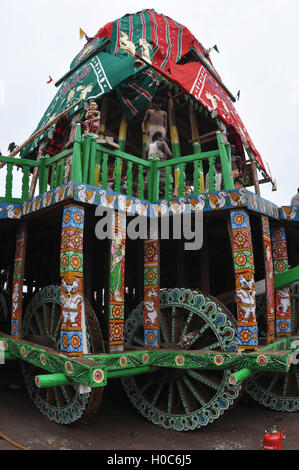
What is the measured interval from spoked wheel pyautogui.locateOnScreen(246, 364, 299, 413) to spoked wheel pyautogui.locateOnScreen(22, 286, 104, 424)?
108 inches

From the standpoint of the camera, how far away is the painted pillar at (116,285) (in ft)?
15.8

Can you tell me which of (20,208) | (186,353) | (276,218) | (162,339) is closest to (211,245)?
(276,218)

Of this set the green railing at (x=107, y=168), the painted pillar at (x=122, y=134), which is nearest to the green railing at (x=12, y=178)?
the green railing at (x=107, y=168)

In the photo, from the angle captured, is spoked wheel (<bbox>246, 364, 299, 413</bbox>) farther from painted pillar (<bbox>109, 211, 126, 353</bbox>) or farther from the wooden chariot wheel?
painted pillar (<bbox>109, 211, 126, 353</bbox>)

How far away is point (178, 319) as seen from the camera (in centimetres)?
545

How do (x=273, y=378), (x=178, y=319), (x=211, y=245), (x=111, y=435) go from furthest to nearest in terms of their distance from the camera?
(x=211, y=245), (x=273, y=378), (x=178, y=319), (x=111, y=435)

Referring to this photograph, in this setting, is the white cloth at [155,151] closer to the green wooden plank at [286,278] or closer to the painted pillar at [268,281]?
the painted pillar at [268,281]

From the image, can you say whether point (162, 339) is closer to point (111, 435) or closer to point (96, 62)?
point (111, 435)

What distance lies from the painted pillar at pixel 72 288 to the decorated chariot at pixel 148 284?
0.04ft

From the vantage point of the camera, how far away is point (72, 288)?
4465mm

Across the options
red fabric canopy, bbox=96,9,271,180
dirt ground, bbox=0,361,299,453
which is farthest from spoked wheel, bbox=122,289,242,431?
red fabric canopy, bbox=96,9,271,180

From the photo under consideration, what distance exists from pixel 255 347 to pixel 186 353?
90cm

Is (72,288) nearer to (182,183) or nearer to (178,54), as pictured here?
(182,183)

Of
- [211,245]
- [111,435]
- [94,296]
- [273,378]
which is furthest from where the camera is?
[94,296]
